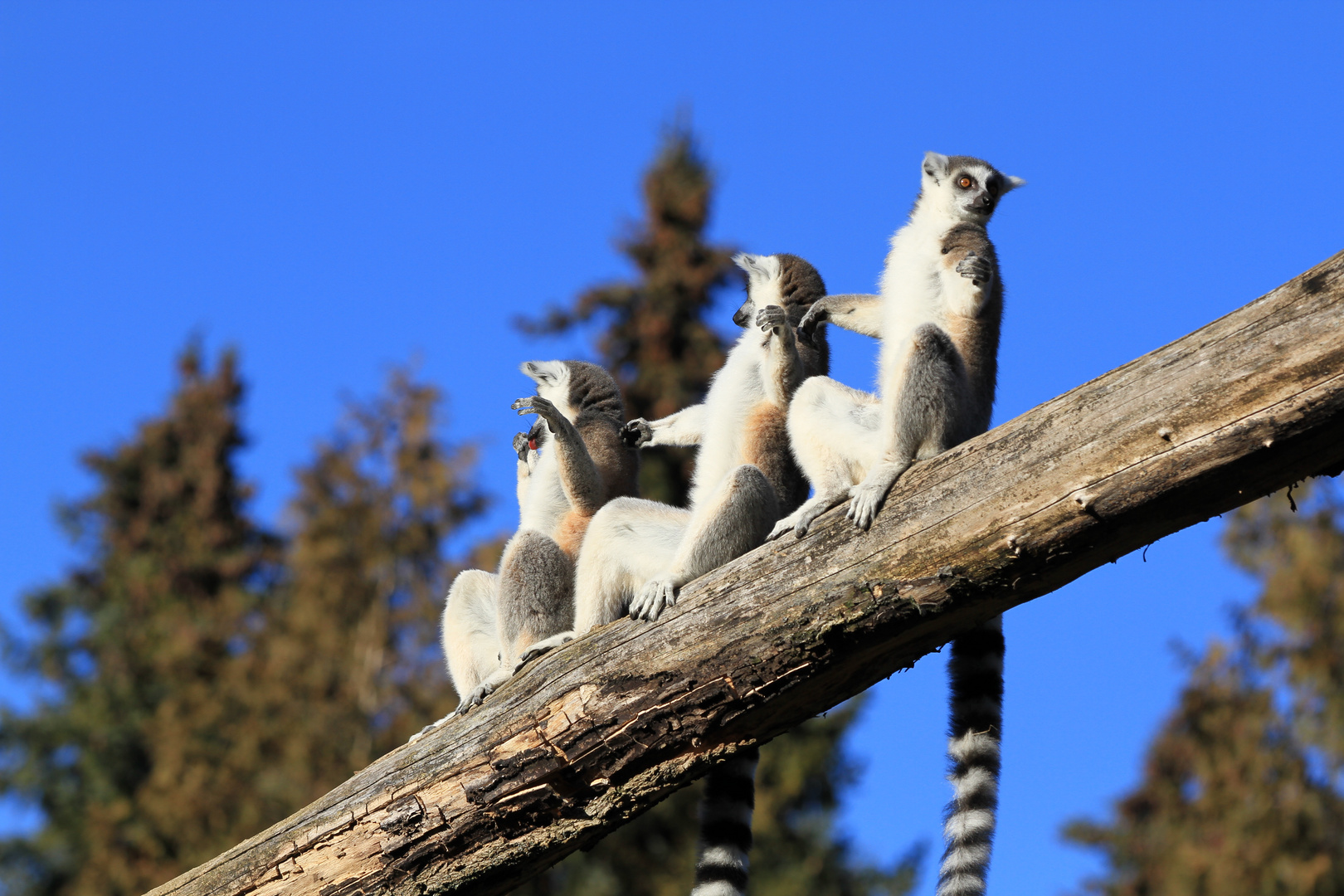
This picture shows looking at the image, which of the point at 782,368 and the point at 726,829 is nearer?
the point at 726,829

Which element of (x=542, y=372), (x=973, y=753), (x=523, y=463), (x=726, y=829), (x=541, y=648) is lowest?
(x=973, y=753)

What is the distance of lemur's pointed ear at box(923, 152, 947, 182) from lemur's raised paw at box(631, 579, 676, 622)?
2952 mm

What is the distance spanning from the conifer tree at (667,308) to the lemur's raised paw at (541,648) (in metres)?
10.2

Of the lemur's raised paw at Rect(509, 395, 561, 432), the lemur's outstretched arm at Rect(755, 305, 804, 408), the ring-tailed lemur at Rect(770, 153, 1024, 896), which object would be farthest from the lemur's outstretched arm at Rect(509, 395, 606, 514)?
the ring-tailed lemur at Rect(770, 153, 1024, 896)

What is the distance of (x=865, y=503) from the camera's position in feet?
15.0

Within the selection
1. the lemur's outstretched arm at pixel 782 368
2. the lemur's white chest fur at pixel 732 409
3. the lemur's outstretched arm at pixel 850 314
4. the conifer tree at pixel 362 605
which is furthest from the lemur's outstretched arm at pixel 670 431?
the conifer tree at pixel 362 605

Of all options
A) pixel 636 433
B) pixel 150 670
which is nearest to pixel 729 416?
pixel 636 433

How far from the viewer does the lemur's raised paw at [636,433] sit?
6.81 meters

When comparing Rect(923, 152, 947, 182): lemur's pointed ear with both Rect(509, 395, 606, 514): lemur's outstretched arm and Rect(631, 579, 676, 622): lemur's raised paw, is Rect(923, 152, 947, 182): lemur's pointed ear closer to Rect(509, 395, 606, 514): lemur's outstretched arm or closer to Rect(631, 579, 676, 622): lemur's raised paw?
Rect(509, 395, 606, 514): lemur's outstretched arm

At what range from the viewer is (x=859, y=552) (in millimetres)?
4465

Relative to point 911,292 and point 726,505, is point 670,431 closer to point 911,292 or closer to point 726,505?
point 726,505

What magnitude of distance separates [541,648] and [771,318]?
1.99 m

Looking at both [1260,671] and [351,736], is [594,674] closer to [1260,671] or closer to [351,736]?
[351,736]

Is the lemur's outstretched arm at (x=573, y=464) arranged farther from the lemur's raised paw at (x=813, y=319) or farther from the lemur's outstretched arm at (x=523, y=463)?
the lemur's raised paw at (x=813, y=319)
